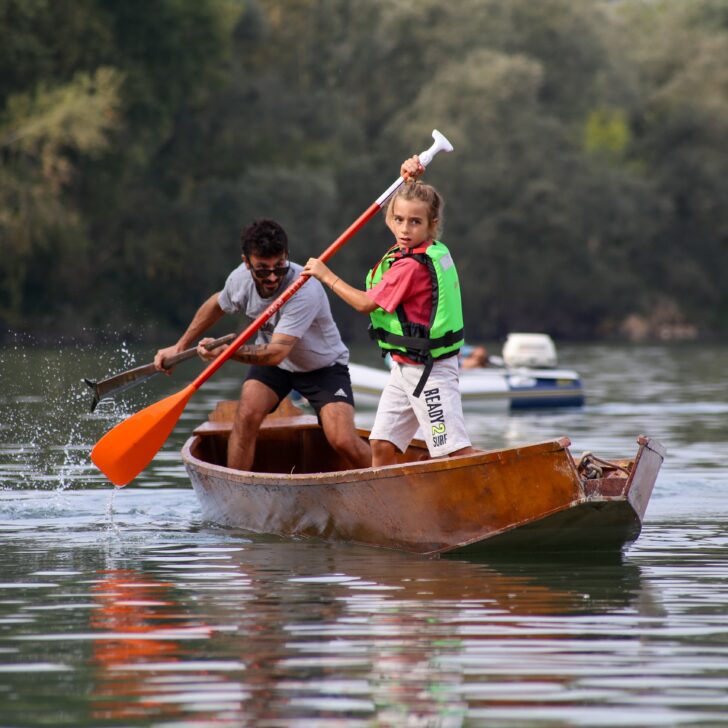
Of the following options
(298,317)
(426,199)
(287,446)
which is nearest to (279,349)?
(298,317)

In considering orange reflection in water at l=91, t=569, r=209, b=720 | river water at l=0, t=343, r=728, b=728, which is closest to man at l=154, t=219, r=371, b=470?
river water at l=0, t=343, r=728, b=728

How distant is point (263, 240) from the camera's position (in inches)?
316

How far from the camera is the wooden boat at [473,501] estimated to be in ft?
22.7

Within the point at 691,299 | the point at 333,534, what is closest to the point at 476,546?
the point at 333,534

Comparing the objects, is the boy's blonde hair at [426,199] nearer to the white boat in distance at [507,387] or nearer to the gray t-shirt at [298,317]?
the gray t-shirt at [298,317]

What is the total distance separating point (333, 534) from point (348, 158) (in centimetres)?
3503

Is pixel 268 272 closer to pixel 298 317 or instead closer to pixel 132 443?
pixel 298 317

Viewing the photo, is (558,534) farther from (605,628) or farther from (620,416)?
(620,416)

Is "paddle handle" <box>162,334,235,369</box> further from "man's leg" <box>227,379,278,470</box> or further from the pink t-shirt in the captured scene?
the pink t-shirt

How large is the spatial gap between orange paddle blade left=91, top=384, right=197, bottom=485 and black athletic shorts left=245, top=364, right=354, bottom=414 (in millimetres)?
465

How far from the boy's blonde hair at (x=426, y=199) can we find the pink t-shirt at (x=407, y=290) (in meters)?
0.21

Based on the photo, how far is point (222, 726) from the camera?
14.3 feet

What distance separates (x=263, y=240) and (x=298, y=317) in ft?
1.41

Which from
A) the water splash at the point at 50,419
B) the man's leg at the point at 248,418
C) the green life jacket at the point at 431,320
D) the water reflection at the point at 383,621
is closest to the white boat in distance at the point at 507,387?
the water splash at the point at 50,419
